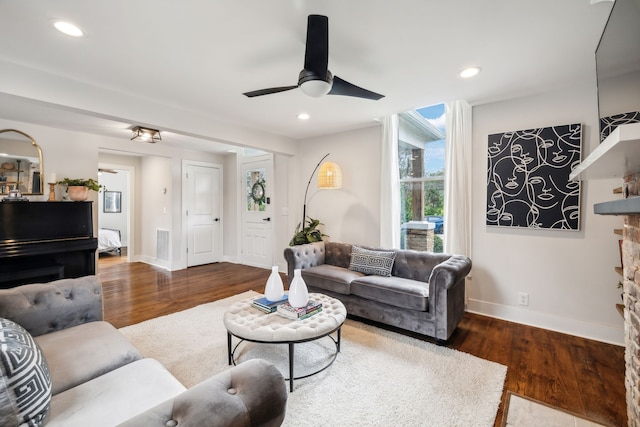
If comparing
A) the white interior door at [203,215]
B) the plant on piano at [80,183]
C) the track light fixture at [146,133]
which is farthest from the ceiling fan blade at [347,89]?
the white interior door at [203,215]

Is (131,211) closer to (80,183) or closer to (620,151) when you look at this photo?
(80,183)

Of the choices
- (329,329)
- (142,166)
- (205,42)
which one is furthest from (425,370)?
A: (142,166)

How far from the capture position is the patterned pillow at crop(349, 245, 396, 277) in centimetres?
332

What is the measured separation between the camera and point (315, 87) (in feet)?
6.38

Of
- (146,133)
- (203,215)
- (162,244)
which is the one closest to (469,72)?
(146,133)

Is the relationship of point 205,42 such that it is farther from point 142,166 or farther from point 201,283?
point 142,166

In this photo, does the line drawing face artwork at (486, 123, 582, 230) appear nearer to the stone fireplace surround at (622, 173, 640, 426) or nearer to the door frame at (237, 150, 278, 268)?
the stone fireplace surround at (622, 173, 640, 426)

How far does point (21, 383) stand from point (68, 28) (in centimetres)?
215

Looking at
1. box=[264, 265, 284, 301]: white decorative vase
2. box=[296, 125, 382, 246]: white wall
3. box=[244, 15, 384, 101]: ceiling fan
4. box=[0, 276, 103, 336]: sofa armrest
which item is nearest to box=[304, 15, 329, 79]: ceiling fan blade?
box=[244, 15, 384, 101]: ceiling fan

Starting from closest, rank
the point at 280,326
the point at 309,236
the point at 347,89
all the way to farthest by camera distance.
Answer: the point at 280,326 → the point at 347,89 → the point at 309,236

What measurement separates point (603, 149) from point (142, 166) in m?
7.21

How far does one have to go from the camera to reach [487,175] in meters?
3.23

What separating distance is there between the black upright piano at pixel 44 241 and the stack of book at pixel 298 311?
3.19 metres

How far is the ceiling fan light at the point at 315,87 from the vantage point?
190 centimetres
